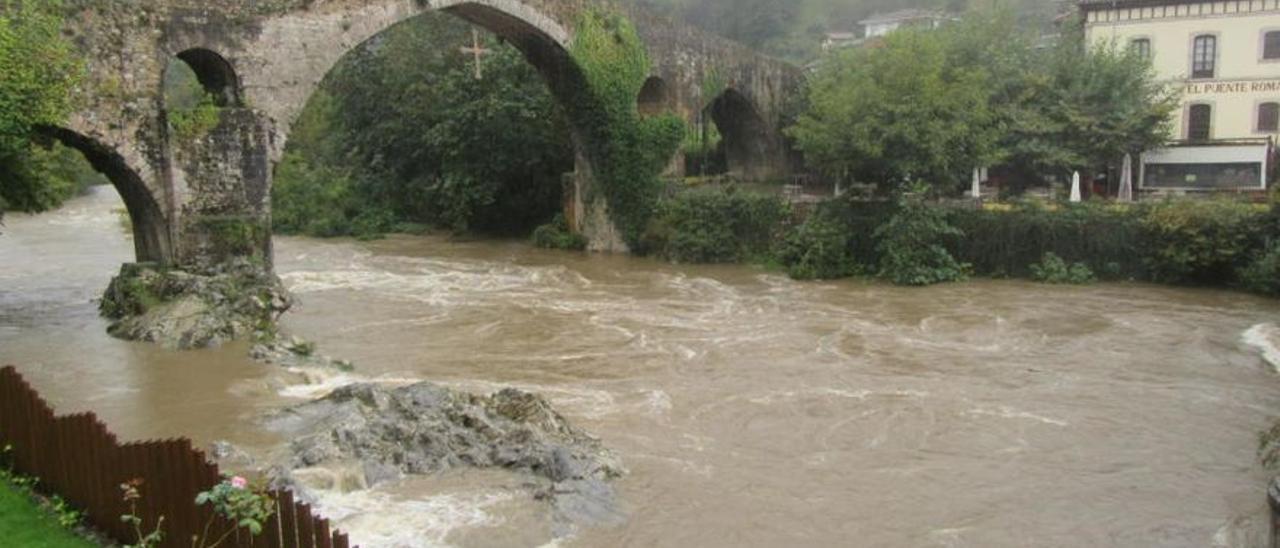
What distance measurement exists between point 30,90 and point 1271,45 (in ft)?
104

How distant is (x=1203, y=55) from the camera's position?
3181 centimetres

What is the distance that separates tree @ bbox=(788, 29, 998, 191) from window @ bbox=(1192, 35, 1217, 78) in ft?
39.7

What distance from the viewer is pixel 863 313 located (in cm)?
2006

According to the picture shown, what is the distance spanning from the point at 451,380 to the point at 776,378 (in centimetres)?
451

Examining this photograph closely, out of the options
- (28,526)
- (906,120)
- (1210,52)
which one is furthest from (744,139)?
(28,526)

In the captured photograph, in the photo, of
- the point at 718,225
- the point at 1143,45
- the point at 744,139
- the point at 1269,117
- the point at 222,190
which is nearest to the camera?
the point at 222,190

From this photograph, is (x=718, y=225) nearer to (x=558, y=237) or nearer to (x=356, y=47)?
(x=558, y=237)

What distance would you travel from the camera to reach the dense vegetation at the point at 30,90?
13133 mm

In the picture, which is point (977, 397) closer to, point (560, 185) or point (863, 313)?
point (863, 313)

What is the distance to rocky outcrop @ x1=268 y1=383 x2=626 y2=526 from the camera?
9.88 m

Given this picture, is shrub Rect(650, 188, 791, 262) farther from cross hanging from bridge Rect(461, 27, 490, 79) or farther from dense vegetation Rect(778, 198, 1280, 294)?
cross hanging from bridge Rect(461, 27, 490, 79)

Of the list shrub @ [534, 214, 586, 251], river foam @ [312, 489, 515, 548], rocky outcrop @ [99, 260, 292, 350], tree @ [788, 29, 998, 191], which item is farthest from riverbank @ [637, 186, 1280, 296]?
river foam @ [312, 489, 515, 548]

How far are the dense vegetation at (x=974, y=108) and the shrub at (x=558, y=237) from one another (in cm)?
711

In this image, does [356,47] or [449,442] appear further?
[356,47]
